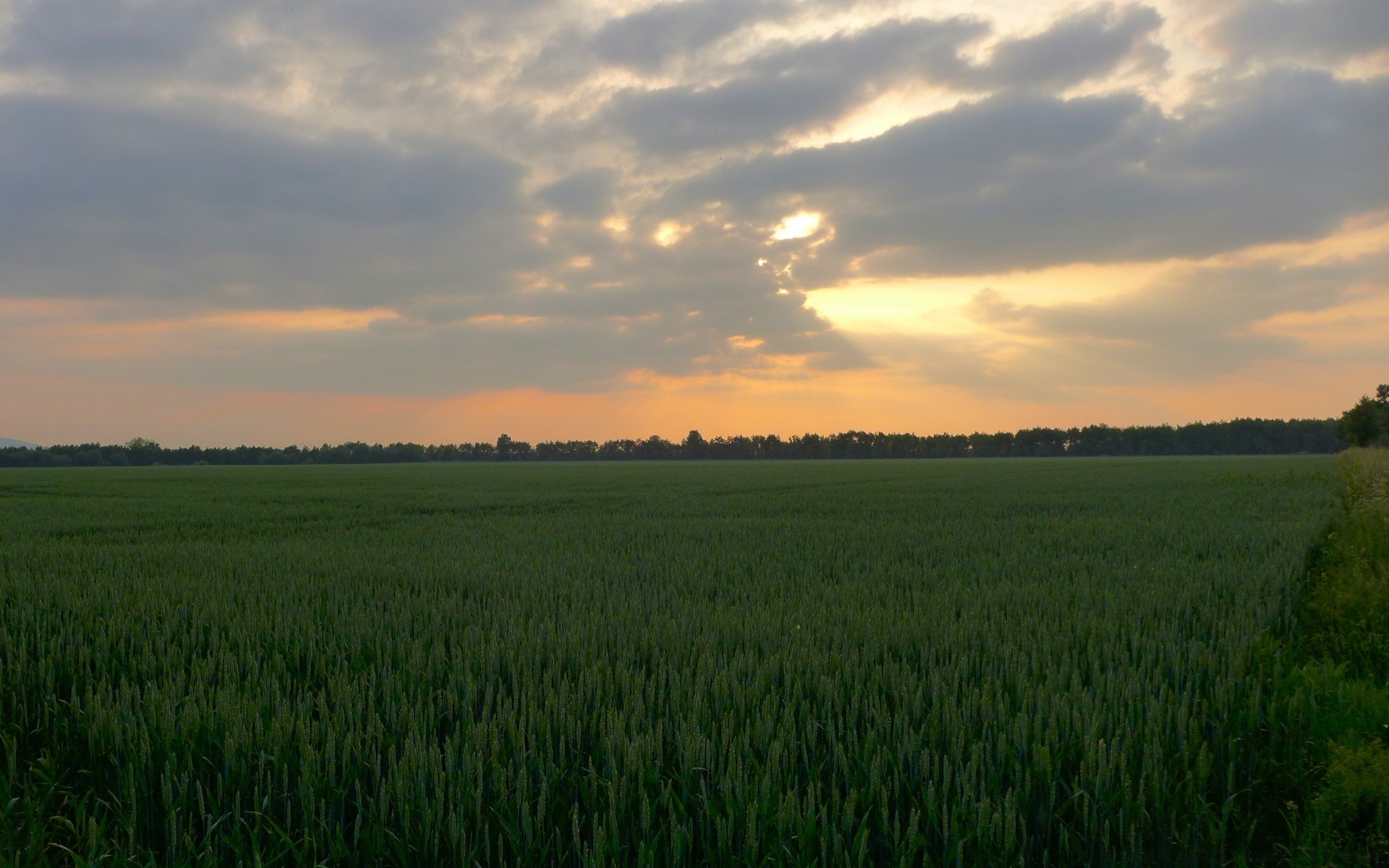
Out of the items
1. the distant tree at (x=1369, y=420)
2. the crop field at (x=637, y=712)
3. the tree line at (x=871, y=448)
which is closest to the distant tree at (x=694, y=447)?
the tree line at (x=871, y=448)

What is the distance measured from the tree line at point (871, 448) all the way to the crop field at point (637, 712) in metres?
125

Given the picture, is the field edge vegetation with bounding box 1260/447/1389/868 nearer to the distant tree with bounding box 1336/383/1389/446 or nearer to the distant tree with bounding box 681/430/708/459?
the distant tree with bounding box 1336/383/1389/446

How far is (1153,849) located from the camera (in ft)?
11.0

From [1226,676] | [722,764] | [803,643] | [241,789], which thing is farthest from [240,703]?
[1226,676]

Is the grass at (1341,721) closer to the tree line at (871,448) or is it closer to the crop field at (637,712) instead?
the crop field at (637,712)

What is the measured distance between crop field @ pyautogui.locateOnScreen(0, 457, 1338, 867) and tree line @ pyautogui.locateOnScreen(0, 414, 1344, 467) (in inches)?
4920

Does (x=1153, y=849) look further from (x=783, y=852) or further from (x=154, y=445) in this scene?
(x=154, y=445)

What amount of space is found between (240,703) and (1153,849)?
438cm

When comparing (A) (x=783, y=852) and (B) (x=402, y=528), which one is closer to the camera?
(A) (x=783, y=852)

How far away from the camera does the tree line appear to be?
12988 centimetres

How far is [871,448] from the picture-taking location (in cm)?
15362

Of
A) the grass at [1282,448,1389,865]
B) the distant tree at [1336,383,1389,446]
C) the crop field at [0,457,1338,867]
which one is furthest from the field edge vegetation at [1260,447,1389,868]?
the distant tree at [1336,383,1389,446]

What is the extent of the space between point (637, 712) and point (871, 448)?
15358 centimetres

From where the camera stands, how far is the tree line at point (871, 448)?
130 metres
